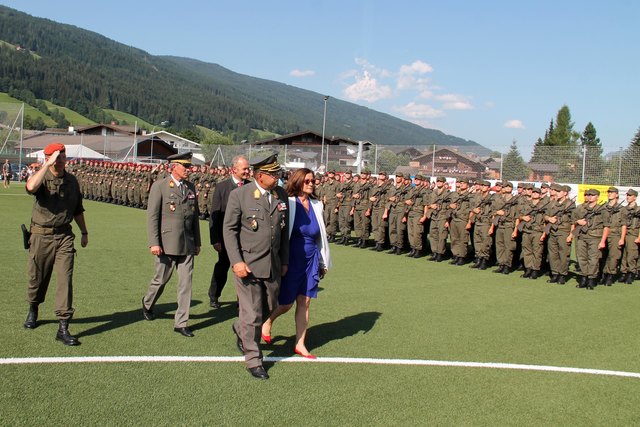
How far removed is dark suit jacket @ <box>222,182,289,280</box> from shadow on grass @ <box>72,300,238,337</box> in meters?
1.78

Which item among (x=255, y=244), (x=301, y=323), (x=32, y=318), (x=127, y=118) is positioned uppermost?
(x=127, y=118)

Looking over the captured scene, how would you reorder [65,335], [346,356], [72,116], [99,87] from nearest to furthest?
[65,335], [346,356], [72,116], [99,87]

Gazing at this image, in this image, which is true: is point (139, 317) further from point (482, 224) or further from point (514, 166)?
point (514, 166)

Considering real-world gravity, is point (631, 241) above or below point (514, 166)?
below

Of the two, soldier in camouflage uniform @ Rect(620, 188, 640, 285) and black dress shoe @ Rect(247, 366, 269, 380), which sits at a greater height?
soldier in camouflage uniform @ Rect(620, 188, 640, 285)

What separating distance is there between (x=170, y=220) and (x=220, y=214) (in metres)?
0.99

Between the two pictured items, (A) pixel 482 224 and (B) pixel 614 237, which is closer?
(B) pixel 614 237

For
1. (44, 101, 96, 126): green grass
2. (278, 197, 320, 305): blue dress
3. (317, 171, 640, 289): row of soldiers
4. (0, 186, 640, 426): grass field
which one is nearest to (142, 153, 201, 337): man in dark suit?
(0, 186, 640, 426): grass field

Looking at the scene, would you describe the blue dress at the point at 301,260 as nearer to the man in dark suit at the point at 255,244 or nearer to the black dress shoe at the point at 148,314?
the man in dark suit at the point at 255,244

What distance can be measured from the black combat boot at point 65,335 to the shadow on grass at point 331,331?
179 cm

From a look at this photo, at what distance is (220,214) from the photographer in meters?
7.45

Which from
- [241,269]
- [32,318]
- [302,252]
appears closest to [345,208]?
[302,252]

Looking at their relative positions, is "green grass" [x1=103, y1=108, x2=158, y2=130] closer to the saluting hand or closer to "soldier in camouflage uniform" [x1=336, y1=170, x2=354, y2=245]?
"soldier in camouflage uniform" [x1=336, y1=170, x2=354, y2=245]

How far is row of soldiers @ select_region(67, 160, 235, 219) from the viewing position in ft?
71.7
